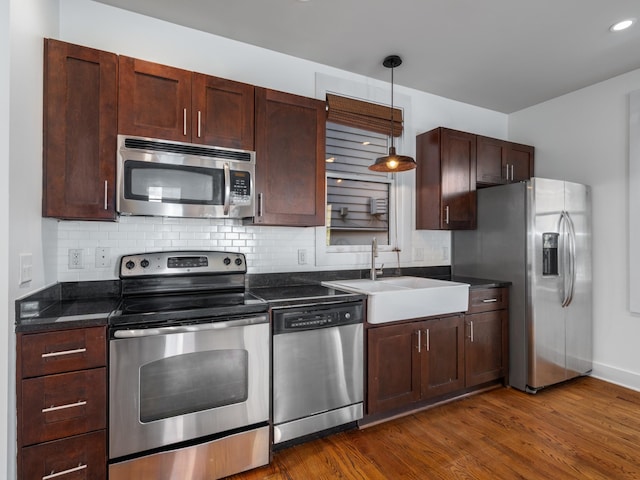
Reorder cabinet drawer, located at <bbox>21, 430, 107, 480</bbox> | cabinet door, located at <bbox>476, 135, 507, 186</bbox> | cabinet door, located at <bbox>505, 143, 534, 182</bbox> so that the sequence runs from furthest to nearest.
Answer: cabinet door, located at <bbox>505, 143, 534, 182</bbox> < cabinet door, located at <bbox>476, 135, 507, 186</bbox> < cabinet drawer, located at <bbox>21, 430, 107, 480</bbox>

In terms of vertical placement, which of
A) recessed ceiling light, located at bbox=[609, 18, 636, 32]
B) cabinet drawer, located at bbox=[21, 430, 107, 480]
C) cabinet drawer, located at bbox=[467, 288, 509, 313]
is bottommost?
cabinet drawer, located at bbox=[21, 430, 107, 480]

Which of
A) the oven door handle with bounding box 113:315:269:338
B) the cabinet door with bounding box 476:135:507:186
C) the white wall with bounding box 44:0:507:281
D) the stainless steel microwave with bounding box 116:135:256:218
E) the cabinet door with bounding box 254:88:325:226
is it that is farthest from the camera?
the cabinet door with bounding box 476:135:507:186

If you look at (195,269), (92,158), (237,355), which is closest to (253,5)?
(92,158)

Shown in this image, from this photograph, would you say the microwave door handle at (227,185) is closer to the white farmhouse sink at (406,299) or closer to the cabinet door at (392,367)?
the white farmhouse sink at (406,299)

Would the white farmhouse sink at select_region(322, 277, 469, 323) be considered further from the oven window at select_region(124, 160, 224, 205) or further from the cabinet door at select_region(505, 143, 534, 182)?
the cabinet door at select_region(505, 143, 534, 182)

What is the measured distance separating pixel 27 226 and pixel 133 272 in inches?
24.5

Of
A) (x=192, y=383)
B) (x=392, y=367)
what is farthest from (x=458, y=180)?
(x=192, y=383)

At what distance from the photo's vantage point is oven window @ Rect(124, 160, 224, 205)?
1965 millimetres

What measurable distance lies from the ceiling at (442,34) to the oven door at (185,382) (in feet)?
6.65

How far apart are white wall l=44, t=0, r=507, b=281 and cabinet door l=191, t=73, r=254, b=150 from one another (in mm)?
475

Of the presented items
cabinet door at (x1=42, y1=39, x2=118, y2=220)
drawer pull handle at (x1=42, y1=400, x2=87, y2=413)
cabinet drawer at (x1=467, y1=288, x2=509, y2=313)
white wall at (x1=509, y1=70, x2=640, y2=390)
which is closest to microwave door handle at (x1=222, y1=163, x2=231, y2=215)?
cabinet door at (x1=42, y1=39, x2=118, y2=220)

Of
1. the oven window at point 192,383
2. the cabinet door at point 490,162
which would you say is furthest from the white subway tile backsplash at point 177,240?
the cabinet door at point 490,162

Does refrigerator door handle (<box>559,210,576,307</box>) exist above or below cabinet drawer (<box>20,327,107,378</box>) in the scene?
above

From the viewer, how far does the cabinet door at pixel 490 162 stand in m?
3.43
